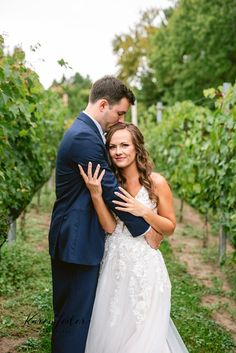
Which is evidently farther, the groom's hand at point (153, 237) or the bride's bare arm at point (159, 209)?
the groom's hand at point (153, 237)

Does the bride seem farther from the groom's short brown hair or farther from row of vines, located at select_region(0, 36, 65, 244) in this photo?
row of vines, located at select_region(0, 36, 65, 244)

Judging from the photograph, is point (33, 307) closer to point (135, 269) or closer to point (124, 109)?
point (135, 269)

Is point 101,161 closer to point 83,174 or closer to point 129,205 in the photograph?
point 83,174

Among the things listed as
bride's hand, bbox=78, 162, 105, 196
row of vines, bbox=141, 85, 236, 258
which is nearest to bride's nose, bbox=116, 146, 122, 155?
bride's hand, bbox=78, 162, 105, 196

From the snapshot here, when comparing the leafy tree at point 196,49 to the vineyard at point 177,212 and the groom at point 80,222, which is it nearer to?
the vineyard at point 177,212

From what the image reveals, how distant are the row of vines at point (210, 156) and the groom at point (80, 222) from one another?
7.58ft

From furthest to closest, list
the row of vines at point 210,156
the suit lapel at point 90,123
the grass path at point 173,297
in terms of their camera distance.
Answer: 1. the row of vines at point 210,156
2. the grass path at point 173,297
3. the suit lapel at point 90,123

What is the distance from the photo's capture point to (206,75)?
93.2 ft

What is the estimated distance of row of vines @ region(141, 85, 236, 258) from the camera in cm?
596

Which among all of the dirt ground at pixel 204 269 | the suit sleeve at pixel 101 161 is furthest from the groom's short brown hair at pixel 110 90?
the dirt ground at pixel 204 269

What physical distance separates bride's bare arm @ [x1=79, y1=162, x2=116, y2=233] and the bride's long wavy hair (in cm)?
33

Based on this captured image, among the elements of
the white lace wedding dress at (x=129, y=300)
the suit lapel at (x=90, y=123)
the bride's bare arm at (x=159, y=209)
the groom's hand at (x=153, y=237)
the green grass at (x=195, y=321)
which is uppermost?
the suit lapel at (x=90, y=123)

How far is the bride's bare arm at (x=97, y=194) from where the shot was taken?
313 centimetres

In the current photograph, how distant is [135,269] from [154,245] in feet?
0.65
